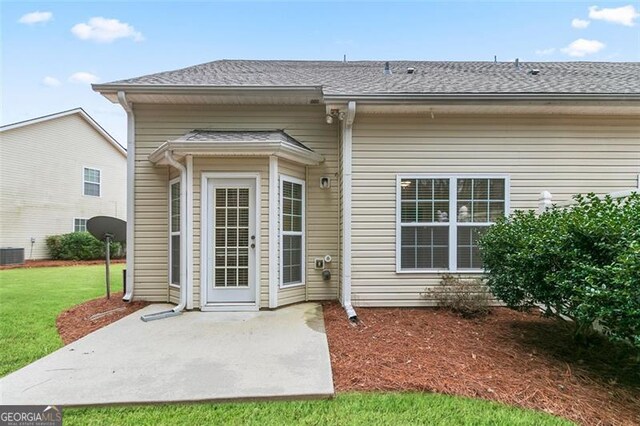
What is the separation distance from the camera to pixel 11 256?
12.2 meters

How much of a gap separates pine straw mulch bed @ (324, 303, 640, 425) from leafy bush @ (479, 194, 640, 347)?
17.0 inches

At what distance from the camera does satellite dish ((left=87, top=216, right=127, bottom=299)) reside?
18.8 ft

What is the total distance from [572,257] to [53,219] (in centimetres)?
1761

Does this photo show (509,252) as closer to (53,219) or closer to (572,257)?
(572,257)

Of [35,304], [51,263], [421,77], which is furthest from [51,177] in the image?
[421,77]

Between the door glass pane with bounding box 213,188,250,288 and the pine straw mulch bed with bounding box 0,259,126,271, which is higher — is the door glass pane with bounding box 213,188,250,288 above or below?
above

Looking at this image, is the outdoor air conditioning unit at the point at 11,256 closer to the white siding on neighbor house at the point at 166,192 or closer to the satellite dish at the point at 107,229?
the satellite dish at the point at 107,229

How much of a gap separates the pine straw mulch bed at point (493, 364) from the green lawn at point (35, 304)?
10.7 feet

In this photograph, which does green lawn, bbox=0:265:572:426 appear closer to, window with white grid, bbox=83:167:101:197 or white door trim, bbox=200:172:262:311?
white door trim, bbox=200:172:262:311

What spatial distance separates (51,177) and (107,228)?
11143 millimetres

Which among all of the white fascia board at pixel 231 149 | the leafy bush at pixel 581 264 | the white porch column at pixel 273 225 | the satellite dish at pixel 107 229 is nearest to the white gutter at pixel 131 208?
the satellite dish at pixel 107 229

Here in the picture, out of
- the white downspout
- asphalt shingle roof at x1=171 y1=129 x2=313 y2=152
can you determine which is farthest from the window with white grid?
the white downspout

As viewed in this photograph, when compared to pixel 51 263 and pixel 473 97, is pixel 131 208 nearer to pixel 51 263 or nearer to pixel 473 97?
pixel 473 97

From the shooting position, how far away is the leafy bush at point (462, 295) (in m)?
4.69
